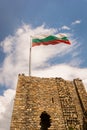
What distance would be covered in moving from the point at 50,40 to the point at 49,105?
6.64m

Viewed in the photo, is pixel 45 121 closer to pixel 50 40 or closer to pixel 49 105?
pixel 49 105

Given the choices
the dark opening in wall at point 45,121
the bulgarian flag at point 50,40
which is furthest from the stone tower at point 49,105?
the bulgarian flag at point 50,40

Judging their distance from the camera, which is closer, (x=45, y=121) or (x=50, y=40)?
(x=45, y=121)

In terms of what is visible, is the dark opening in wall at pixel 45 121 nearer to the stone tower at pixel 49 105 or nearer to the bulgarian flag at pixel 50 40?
the stone tower at pixel 49 105

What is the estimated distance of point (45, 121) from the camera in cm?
1742

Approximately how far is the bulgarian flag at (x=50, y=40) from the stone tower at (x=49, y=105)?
3.60 meters

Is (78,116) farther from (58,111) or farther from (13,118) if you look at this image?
(13,118)

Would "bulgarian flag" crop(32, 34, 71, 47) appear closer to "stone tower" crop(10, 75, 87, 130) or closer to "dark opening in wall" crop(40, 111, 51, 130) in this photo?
"stone tower" crop(10, 75, 87, 130)

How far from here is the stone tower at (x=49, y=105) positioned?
655 inches

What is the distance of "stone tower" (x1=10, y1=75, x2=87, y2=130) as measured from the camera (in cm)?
1664

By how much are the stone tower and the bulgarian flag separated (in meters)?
3.60

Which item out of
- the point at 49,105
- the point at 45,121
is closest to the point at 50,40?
the point at 49,105

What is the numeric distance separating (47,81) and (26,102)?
10.4 feet

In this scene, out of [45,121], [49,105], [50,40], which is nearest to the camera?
[45,121]
